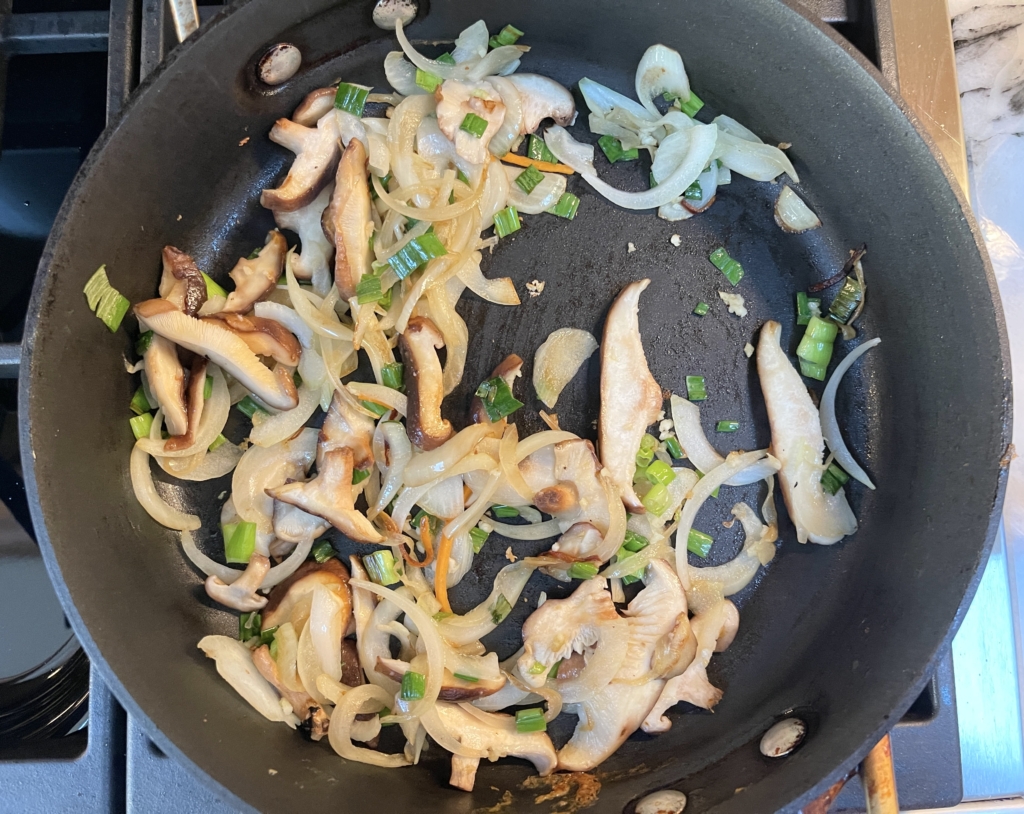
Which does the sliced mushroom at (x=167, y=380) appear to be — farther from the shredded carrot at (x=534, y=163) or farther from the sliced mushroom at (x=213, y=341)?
the shredded carrot at (x=534, y=163)

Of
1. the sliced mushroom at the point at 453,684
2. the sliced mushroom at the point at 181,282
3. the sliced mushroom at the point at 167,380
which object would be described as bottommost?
the sliced mushroom at the point at 453,684

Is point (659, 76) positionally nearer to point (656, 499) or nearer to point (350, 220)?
point (350, 220)

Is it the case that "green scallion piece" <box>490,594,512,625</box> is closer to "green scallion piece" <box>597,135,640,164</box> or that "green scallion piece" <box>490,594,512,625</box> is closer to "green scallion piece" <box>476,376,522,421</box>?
"green scallion piece" <box>476,376,522,421</box>

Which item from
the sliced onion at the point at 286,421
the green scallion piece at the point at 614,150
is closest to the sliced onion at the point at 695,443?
the green scallion piece at the point at 614,150

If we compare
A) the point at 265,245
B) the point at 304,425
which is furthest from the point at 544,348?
the point at 265,245

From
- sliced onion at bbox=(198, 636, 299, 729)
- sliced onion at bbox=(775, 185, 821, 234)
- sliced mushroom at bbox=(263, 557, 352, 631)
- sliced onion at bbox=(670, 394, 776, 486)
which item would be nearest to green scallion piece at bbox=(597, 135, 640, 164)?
sliced onion at bbox=(775, 185, 821, 234)

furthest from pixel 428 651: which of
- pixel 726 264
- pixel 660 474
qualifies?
pixel 726 264
